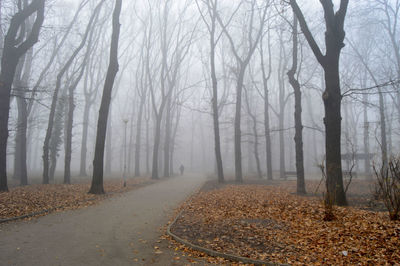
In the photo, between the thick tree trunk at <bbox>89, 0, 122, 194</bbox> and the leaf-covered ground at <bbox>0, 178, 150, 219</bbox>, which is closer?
the leaf-covered ground at <bbox>0, 178, 150, 219</bbox>

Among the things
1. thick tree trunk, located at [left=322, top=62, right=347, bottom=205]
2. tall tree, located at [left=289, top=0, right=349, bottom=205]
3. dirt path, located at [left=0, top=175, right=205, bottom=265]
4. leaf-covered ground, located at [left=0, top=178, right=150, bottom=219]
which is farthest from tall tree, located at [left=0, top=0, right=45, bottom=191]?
thick tree trunk, located at [left=322, top=62, right=347, bottom=205]

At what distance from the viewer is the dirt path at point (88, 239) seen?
4.56m

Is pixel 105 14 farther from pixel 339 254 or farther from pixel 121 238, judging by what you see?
pixel 339 254

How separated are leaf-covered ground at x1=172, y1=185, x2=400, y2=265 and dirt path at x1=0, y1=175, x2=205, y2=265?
90cm

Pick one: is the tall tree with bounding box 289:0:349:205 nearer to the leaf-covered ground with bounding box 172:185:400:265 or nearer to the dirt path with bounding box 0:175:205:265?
the leaf-covered ground with bounding box 172:185:400:265

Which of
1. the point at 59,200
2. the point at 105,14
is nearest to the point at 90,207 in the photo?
the point at 59,200

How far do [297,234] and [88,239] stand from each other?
4.53 m

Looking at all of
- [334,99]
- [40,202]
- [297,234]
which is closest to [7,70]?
[40,202]

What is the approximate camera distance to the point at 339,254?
444 cm

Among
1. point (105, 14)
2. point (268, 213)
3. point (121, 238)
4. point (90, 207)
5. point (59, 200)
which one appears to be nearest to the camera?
point (121, 238)

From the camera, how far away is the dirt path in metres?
4.56

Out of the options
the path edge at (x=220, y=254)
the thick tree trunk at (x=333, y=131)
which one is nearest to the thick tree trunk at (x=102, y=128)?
the path edge at (x=220, y=254)

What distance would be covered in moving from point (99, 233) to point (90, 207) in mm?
3354

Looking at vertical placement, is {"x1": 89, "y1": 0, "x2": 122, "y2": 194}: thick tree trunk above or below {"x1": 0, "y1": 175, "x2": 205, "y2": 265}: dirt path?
above
